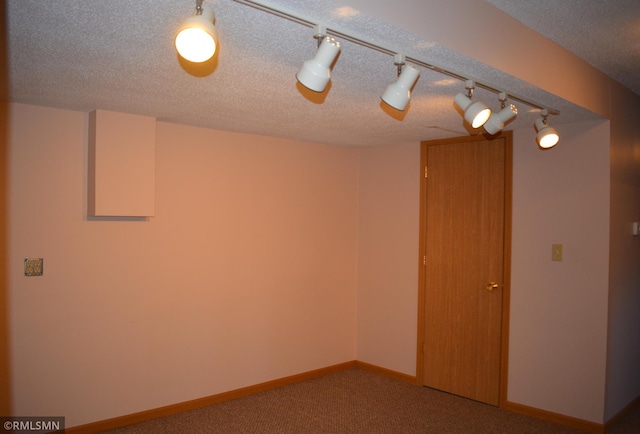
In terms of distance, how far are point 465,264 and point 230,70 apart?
2.78 m

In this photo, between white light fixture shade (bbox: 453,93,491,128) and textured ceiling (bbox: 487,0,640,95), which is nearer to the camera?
textured ceiling (bbox: 487,0,640,95)

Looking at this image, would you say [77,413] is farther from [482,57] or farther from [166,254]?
[482,57]

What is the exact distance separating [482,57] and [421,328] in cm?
295

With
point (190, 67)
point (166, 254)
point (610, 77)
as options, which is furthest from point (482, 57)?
point (166, 254)

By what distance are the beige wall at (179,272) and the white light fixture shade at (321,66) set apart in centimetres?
217

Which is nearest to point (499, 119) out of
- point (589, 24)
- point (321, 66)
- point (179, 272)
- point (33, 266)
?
point (589, 24)

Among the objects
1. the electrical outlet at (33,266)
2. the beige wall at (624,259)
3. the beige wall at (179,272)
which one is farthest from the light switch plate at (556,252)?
the electrical outlet at (33,266)

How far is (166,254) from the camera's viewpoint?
3756 mm

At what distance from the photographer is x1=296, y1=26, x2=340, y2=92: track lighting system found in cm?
183

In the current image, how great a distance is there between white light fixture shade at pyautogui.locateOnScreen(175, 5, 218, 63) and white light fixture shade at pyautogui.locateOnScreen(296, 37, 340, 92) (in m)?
0.45

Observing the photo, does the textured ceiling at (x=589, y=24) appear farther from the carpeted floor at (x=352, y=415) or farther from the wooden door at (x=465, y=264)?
the carpeted floor at (x=352, y=415)

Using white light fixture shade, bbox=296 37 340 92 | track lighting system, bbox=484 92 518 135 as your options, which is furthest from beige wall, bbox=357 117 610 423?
white light fixture shade, bbox=296 37 340 92

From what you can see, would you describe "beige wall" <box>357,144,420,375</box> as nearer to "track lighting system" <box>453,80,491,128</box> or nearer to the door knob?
the door knob

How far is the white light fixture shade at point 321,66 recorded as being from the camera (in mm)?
1835
